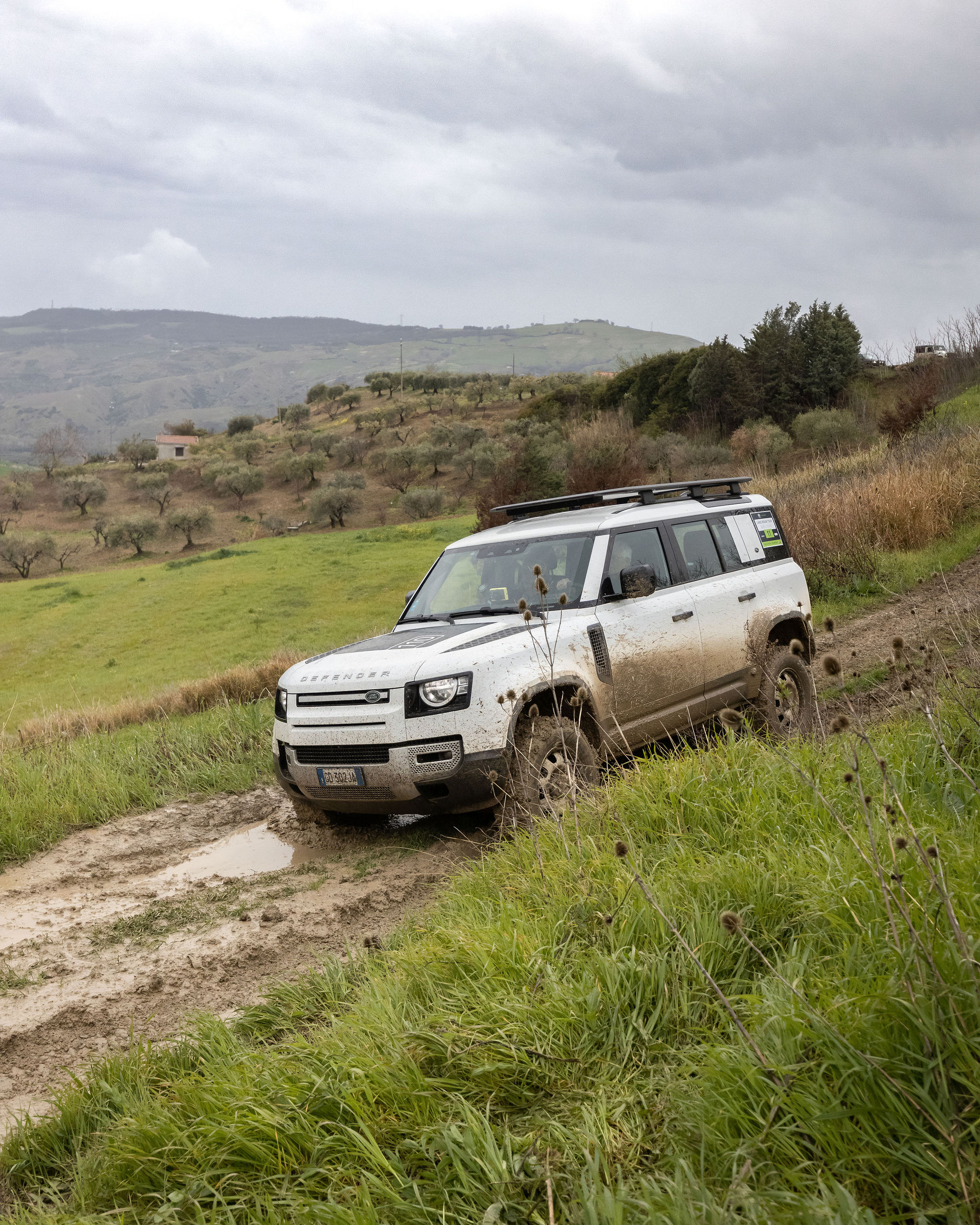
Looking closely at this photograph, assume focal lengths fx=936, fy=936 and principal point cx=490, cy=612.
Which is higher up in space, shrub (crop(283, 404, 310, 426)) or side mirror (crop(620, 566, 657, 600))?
shrub (crop(283, 404, 310, 426))

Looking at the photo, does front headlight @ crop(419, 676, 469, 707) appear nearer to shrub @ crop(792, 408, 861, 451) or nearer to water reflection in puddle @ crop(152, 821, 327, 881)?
water reflection in puddle @ crop(152, 821, 327, 881)

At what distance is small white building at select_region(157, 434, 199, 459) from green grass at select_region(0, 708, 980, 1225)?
309 ft

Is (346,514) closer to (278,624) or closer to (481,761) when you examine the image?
(278,624)

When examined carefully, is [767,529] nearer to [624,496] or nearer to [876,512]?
[624,496]

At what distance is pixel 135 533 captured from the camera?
5716 cm

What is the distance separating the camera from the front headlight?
548 cm

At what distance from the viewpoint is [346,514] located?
59.1 m

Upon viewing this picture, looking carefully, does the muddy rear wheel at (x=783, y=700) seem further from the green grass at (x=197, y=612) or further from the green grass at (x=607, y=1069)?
the green grass at (x=197, y=612)

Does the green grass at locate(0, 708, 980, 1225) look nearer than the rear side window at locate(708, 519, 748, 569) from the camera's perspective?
Yes

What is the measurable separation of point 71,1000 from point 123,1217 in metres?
2.36

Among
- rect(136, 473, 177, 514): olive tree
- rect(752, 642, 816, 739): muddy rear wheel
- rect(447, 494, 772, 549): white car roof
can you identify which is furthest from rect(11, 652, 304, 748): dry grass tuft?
rect(136, 473, 177, 514): olive tree

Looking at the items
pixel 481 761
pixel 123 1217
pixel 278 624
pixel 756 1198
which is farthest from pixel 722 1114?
pixel 278 624

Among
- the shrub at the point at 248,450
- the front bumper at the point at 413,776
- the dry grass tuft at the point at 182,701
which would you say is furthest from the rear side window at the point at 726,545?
the shrub at the point at 248,450

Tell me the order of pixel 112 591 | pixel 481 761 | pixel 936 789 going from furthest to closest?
pixel 112 591 < pixel 481 761 < pixel 936 789
